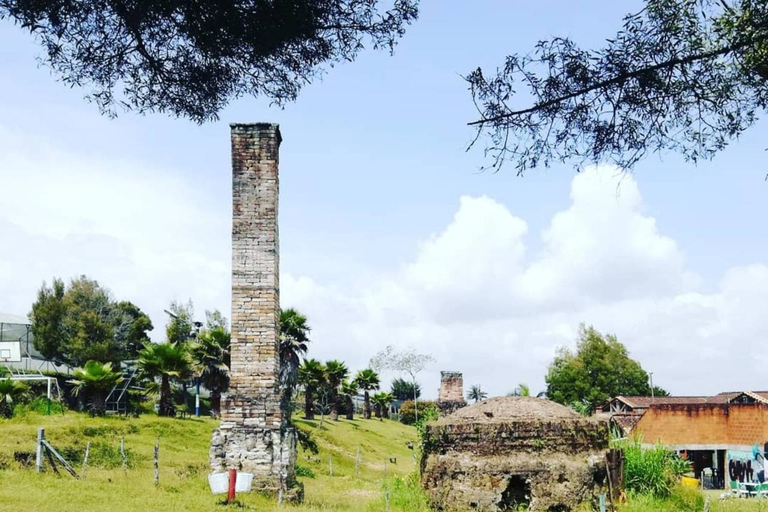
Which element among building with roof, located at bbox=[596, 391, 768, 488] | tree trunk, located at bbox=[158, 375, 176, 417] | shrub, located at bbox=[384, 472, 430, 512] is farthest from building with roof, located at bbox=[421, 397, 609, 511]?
tree trunk, located at bbox=[158, 375, 176, 417]

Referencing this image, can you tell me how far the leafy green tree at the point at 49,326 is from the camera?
52.7m

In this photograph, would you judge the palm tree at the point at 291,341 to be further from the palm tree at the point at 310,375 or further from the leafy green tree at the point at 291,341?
the palm tree at the point at 310,375

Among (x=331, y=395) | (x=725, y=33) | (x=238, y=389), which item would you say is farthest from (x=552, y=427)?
(x=331, y=395)

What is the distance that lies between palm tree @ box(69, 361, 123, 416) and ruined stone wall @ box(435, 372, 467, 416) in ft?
39.6

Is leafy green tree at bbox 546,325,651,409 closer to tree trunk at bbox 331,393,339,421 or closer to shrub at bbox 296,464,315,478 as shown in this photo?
tree trunk at bbox 331,393,339,421

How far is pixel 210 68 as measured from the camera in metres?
5.87

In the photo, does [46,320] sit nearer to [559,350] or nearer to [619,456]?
[559,350]

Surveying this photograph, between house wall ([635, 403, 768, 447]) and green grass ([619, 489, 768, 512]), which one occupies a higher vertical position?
green grass ([619, 489, 768, 512])

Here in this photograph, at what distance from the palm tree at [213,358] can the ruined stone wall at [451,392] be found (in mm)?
10145

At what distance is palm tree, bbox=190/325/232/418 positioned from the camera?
32.7 meters

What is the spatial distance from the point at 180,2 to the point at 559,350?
6373cm

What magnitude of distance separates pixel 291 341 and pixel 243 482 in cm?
1952

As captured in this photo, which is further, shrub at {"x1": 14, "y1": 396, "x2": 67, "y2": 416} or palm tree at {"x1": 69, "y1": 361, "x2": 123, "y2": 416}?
palm tree at {"x1": 69, "y1": 361, "x2": 123, "y2": 416}

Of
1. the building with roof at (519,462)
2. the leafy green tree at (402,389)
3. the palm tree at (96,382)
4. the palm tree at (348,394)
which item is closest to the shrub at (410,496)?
the building with roof at (519,462)
